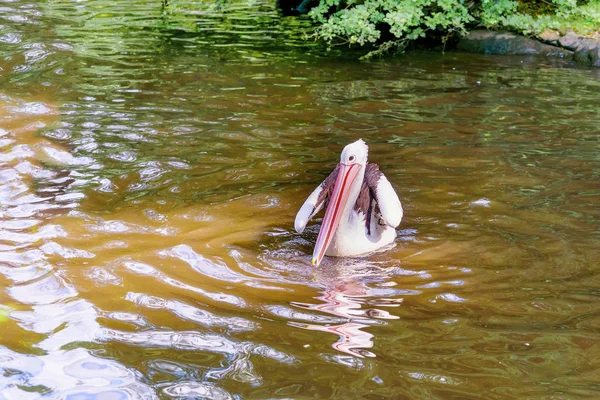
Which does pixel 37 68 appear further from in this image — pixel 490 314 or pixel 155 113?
pixel 490 314

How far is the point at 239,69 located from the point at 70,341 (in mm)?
8102

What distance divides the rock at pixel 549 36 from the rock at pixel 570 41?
99mm

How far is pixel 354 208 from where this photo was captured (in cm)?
542

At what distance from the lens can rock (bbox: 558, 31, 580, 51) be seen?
40.3 ft

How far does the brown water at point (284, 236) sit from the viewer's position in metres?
3.65

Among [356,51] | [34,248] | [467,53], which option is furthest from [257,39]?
[34,248]

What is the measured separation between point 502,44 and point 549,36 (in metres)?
0.81

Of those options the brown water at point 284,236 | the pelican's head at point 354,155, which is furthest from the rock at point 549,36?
the pelican's head at point 354,155

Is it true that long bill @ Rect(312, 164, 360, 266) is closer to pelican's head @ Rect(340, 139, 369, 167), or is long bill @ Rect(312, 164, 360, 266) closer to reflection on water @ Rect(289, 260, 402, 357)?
pelican's head @ Rect(340, 139, 369, 167)

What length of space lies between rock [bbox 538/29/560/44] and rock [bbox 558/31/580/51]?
10cm

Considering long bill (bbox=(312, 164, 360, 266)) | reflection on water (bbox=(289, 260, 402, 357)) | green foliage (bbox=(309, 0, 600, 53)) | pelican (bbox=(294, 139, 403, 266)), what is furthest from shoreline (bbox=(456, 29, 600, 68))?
reflection on water (bbox=(289, 260, 402, 357))

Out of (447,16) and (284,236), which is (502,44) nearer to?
(447,16)

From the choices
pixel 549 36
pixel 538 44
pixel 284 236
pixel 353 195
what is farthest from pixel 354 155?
pixel 549 36

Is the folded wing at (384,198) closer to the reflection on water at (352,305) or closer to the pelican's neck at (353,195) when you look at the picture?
the pelican's neck at (353,195)
